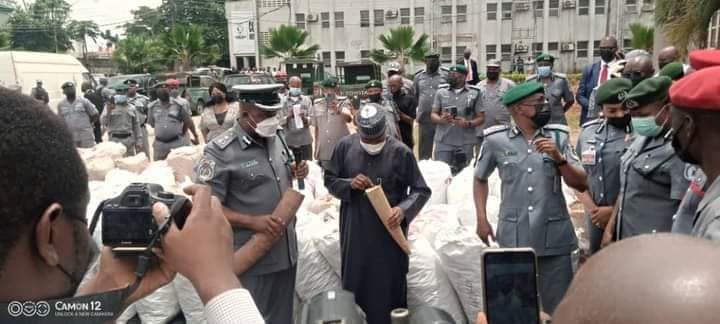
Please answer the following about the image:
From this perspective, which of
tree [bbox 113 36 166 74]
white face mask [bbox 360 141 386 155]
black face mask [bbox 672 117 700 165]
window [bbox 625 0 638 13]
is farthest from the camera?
tree [bbox 113 36 166 74]

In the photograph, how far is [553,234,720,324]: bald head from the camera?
55 cm

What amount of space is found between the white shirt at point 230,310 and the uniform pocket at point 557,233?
210 centimetres

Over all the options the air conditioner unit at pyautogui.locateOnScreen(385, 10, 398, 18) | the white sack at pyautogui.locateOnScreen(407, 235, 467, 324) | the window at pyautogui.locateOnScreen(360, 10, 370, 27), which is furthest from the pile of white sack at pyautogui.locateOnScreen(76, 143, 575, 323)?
the window at pyautogui.locateOnScreen(360, 10, 370, 27)

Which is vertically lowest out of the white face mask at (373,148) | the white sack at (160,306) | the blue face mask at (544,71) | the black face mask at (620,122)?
the white sack at (160,306)

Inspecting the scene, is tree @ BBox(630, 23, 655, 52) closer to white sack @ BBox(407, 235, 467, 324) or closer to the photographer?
white sack @ BBox(407, 235, 467, 324)

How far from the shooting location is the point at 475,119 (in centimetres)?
577

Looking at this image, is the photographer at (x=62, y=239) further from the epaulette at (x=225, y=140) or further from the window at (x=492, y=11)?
the window at (x=492, y=11)

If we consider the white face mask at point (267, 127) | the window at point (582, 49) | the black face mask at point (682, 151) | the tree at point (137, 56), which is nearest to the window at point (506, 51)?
the window at point (582, 49)

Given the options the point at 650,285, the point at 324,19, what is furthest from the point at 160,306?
the point at 324,19

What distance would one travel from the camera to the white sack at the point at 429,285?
3396 mm

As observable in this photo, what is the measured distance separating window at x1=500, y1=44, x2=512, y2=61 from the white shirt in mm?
35736

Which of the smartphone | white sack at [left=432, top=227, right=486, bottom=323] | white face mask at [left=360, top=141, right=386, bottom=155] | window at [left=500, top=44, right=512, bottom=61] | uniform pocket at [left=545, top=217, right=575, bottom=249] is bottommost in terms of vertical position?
white sack at [left=432, top=227, right=486, bottom=323]

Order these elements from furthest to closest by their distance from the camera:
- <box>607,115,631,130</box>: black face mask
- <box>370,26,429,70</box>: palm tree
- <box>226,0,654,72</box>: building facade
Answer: <box>226,0,654,72</box>: building facade → <box>370,26,429,70</box>: palm tree → <box>607,115,631,130</box>: black face mask

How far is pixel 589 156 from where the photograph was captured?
311 centimetres
